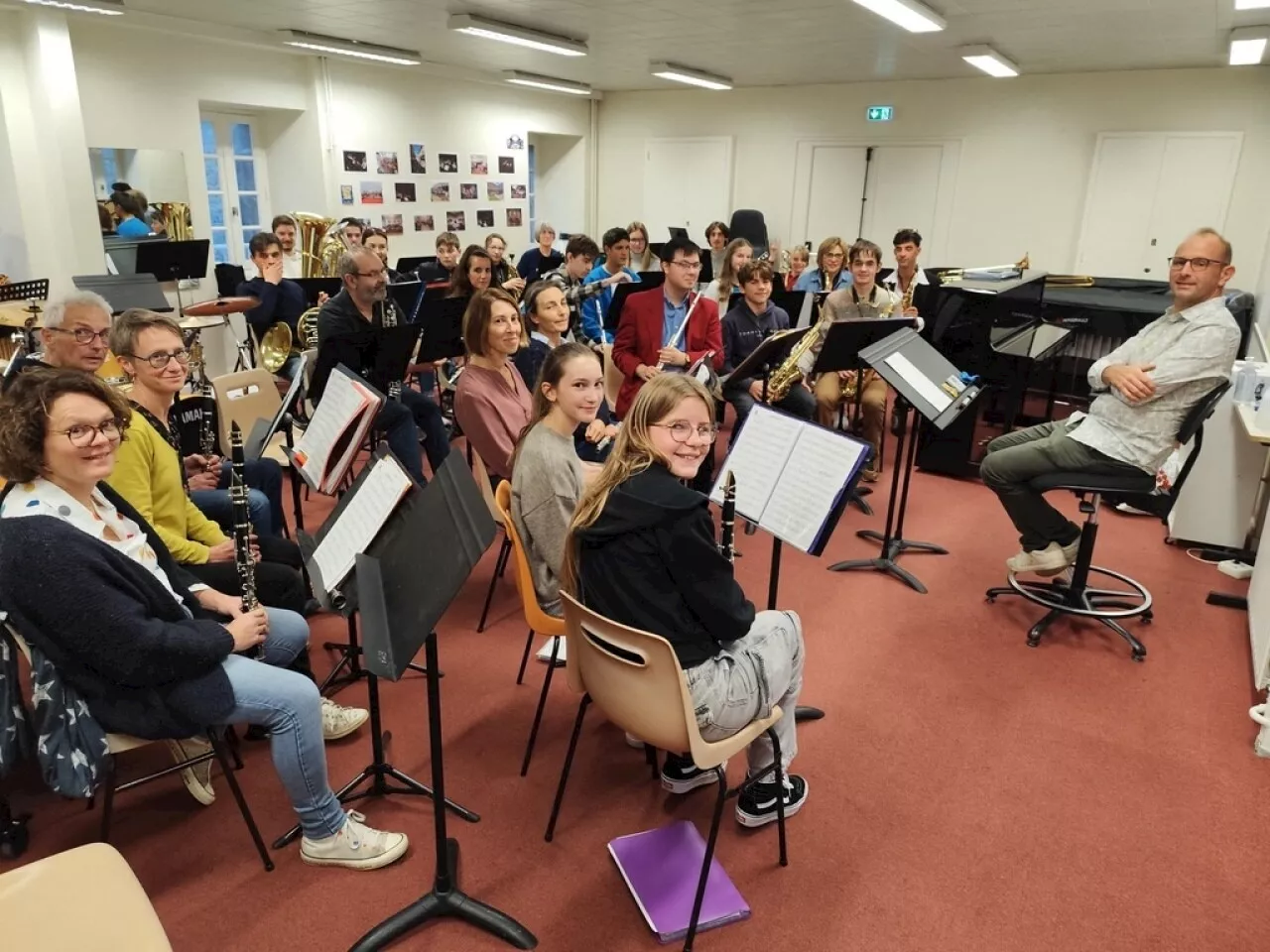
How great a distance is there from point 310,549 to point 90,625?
1.63 feet

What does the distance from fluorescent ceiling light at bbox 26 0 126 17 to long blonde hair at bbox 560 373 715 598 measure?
20.6ft

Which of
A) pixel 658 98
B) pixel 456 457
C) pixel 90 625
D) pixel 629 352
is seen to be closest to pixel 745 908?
pixel 456 457

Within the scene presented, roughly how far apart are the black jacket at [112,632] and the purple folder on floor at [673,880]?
1161 mm

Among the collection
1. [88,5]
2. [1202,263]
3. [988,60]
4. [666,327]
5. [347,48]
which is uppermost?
[988,60]

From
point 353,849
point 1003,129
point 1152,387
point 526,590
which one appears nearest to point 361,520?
point 526,590

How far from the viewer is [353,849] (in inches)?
90.4

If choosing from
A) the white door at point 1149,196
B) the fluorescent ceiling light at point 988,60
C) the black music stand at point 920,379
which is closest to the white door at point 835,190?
the fluorescent ceiling light at point 988,60

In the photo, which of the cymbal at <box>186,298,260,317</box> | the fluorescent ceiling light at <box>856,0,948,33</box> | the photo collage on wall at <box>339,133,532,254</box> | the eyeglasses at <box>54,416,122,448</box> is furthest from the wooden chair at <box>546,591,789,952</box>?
the photo collage on wall at <box>339,133,532,254</box>

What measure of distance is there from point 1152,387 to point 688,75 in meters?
7.70

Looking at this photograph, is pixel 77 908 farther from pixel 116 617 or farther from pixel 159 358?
pixel 159 358

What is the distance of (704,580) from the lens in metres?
2.00

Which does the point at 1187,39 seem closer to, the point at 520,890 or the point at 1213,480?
the point at 1213,480

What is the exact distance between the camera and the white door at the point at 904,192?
10008mm

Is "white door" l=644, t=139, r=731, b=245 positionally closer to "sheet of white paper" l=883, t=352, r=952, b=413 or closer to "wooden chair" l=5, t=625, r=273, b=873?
"sheet of white paper" l=883, t=352, r=952, b=413
